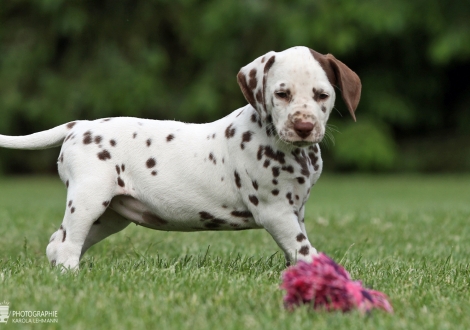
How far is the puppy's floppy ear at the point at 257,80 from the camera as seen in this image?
414cm

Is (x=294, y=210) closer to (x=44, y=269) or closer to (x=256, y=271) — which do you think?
(x=256, y=271)

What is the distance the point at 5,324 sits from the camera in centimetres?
293

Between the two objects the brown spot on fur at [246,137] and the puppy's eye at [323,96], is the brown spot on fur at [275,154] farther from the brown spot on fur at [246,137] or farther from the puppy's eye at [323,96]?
the puppy's eye at [323,96]

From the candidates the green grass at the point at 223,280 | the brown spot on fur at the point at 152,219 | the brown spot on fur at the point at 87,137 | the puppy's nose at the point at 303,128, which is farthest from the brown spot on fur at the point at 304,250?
the brown spot on fur at the point at 87,137

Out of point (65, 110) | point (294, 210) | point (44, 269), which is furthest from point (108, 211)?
point (65, 110)

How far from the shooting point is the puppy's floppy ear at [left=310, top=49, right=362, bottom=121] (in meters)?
4.14

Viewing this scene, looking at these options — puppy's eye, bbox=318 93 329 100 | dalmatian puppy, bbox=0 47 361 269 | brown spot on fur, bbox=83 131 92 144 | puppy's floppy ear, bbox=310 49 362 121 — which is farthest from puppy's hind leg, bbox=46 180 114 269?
puppy's floppy ear, bbox=310 49 362 121

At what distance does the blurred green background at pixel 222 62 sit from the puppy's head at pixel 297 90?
50.7 ft

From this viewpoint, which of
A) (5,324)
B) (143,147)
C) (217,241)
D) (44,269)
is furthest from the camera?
(217,241)

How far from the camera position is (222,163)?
4.31 m

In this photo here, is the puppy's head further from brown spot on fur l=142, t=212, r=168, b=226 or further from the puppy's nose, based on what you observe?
brown spot on fur l=142, t=212, r=168, b=226

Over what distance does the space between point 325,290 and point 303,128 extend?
3.32ft

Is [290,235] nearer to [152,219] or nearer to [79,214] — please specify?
[152,219]

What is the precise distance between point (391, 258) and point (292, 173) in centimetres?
162
